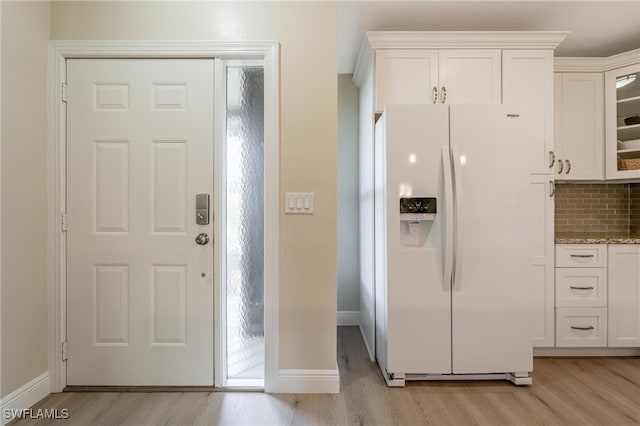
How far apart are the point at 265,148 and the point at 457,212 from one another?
1.25m

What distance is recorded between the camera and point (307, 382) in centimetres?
199

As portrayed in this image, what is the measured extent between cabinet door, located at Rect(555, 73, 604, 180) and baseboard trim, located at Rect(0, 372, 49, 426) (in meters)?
4.03

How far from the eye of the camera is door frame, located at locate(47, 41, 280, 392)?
1971 millimetres

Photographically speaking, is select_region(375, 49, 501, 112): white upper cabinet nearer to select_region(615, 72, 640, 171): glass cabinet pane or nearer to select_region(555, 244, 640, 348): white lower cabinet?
select_region(615, 72, 640, 171): glass cabinet pane

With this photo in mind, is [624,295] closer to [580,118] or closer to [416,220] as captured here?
[580,118]

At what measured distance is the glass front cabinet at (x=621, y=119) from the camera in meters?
2.70

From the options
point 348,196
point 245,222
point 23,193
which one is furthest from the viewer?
point 348,196

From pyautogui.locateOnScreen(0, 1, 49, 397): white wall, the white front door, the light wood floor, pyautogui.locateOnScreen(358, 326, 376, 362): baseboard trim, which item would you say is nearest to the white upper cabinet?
the white front door

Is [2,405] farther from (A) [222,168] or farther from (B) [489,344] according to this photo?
(B) [489,344]

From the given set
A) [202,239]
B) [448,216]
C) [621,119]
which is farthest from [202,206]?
[621,119]

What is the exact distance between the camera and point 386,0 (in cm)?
228

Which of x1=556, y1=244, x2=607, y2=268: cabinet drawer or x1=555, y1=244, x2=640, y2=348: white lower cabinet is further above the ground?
x1=556, y1=244, x2=607, y2=268: cabinet drawer

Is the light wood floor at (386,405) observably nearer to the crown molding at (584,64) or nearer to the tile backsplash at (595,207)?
the tile backsplash at (595,207)

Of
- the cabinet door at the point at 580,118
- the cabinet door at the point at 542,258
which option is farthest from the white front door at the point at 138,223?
the cabinet door at the point at 580,118
